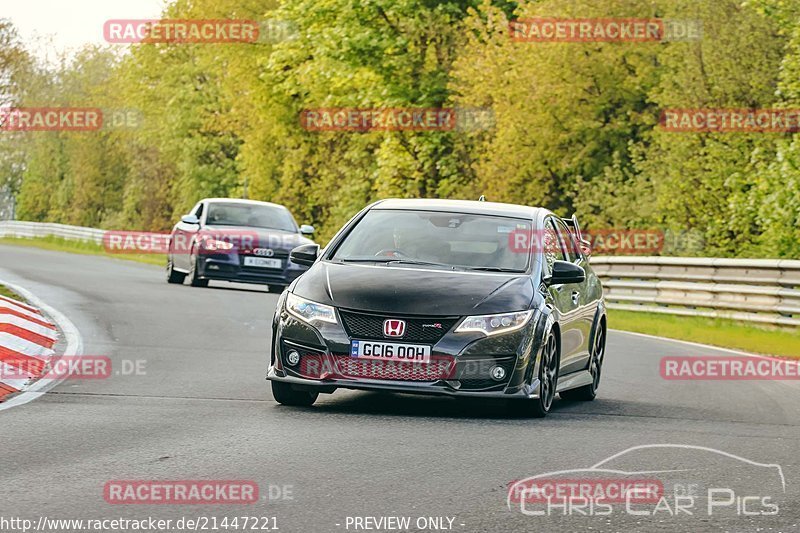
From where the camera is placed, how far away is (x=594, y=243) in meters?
35.9

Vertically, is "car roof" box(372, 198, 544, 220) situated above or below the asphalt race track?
above

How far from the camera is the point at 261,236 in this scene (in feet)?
89.4

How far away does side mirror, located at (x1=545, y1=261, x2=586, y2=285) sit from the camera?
1132 cm

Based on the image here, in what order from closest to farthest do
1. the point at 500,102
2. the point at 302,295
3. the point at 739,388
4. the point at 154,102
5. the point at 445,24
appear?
the point at 302,295 → the point at 739,388 → the point at 500,102 → the point at 445,24 → the point at 154,102

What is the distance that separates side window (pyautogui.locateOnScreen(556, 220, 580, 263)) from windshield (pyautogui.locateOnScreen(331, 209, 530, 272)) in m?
0.93

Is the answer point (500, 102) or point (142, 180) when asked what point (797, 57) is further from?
point (142, 180)

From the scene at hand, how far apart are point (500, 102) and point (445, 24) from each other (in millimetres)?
8036

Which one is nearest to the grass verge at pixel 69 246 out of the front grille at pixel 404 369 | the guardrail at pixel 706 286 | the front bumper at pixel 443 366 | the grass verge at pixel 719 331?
the guardrail at pixel 706 286

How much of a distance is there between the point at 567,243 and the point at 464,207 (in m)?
1.47

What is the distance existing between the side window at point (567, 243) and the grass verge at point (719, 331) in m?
7.22

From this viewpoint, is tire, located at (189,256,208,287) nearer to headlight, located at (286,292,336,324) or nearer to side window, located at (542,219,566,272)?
side window, located at (542,219,566,272)

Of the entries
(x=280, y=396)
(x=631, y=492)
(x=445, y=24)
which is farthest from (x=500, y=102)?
(x=631, y=492)

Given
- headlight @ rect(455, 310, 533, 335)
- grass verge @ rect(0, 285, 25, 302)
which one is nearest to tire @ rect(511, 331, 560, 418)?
headlight @ rect(455, 310, 533, 335)

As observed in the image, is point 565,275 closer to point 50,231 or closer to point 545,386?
point 545,386
